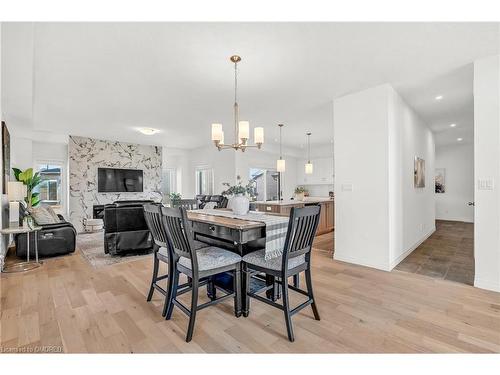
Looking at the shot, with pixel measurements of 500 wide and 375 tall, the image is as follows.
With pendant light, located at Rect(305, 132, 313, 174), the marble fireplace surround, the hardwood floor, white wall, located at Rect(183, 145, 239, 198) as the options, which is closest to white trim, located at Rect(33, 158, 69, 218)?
the marble fireplace surround

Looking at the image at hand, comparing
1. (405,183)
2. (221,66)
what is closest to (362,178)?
(405,183)

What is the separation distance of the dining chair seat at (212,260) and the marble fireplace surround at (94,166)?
18.9ft

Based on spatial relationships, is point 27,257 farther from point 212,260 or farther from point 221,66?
point 221,66

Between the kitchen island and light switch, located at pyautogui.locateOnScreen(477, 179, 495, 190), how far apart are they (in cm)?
275

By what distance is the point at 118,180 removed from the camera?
22.6 feet

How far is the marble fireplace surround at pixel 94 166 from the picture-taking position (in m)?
6.18

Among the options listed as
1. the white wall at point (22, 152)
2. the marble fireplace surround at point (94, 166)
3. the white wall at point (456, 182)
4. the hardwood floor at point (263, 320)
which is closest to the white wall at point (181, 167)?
the marble fireplace surround at point (94, 166)

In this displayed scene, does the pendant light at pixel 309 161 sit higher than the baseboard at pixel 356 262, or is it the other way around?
the pendant light at pixel 309 161

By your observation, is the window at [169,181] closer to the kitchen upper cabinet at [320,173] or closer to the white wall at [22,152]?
the white wall at [22,152]
